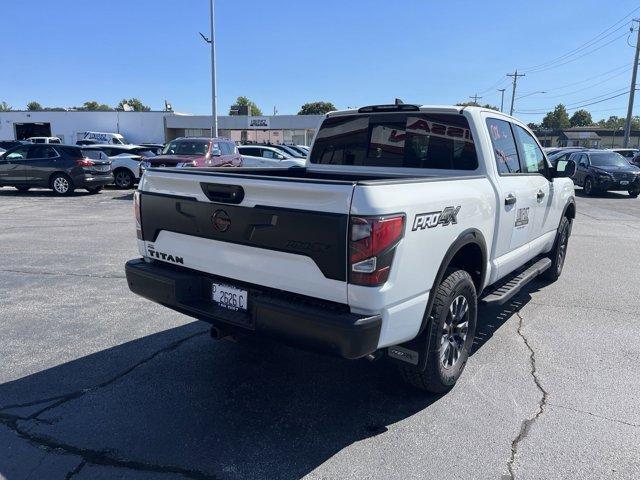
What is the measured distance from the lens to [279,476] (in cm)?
267

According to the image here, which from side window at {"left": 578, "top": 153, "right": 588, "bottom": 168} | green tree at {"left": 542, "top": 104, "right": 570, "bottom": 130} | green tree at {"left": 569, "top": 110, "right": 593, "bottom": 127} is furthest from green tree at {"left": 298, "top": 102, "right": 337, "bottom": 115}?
side window at {"left": 578, "top": 153, "right": 588, "bottom": 168}

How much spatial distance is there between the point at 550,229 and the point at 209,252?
4300 millimetres

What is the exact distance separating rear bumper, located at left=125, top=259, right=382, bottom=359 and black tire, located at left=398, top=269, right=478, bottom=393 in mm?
699

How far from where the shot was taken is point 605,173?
18.5 m

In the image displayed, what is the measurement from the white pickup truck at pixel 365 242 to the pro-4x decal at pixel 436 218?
0.04 feet

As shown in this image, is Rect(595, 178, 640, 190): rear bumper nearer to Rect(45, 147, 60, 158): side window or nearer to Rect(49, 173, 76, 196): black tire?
Rect(49, 173, 76, 196): black tire

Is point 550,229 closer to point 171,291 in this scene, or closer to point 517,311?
point 517,311

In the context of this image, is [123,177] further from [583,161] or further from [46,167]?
[583,161]

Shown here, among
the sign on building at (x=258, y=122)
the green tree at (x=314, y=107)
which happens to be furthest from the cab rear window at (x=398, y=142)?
the green tree at (x=314, y=107)

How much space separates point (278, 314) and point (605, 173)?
19.4 meters

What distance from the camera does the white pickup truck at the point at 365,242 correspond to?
105 inches

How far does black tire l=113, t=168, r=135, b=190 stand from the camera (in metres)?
19.5

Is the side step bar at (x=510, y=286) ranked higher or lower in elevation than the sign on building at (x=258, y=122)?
lower

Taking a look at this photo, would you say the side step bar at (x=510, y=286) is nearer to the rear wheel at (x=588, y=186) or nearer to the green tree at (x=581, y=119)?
the rear wheel at (x=588, y=186)
